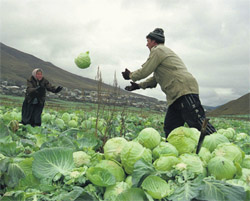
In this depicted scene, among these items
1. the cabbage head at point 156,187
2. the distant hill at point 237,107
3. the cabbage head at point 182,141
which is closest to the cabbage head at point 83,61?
the cabbage head at point 182,141

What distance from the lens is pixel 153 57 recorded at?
4422mm

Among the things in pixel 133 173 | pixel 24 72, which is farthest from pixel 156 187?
pixel 24 72

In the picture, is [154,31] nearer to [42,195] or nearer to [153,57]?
[153,57]

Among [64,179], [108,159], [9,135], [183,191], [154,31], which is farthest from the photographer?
[154,31]

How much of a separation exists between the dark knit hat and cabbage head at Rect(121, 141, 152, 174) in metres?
3.06

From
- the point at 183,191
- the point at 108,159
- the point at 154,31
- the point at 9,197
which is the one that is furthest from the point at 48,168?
the point at 154,31

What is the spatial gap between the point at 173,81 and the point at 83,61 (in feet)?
5.46

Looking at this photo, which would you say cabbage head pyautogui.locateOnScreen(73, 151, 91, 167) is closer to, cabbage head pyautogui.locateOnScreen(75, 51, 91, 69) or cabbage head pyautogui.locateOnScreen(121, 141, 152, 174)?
cabbage head pyautogui.locateOnScreen(121, 141, 152, 174)

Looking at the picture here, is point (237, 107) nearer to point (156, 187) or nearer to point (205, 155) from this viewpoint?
point (205, 155)

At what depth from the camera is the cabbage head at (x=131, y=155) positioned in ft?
6.77

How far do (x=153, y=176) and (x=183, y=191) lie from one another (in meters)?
0.24

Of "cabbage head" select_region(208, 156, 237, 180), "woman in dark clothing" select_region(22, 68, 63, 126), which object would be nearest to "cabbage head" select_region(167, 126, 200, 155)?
"cabbage head" select_region(208, 156, 237, 180)

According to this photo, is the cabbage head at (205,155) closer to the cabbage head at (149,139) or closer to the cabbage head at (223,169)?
the cabbage head at (223,169)

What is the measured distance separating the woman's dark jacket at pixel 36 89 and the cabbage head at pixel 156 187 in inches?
224
